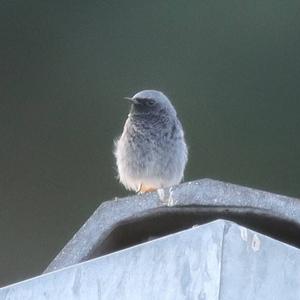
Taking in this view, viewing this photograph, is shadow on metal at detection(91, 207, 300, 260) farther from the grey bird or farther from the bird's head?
the bird's head

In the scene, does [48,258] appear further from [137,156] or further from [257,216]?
[257,216]

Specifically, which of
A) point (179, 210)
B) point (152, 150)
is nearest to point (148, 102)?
point (152, 150)

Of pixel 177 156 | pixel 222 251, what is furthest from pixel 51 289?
pixel 177 156

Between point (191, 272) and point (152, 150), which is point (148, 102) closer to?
point (152, 150)

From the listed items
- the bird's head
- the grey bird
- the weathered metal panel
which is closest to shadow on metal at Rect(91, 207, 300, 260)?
the weathered metal panel

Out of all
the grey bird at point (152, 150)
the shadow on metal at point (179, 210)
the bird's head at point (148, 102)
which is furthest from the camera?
the bird's head at point (148, 102)

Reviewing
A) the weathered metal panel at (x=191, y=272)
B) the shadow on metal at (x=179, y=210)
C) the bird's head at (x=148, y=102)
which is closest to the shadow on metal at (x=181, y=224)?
the shadow on metal at (x=179, y=210)

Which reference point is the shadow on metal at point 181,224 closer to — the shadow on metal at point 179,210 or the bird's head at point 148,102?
the shadow on metal at point 179,210
